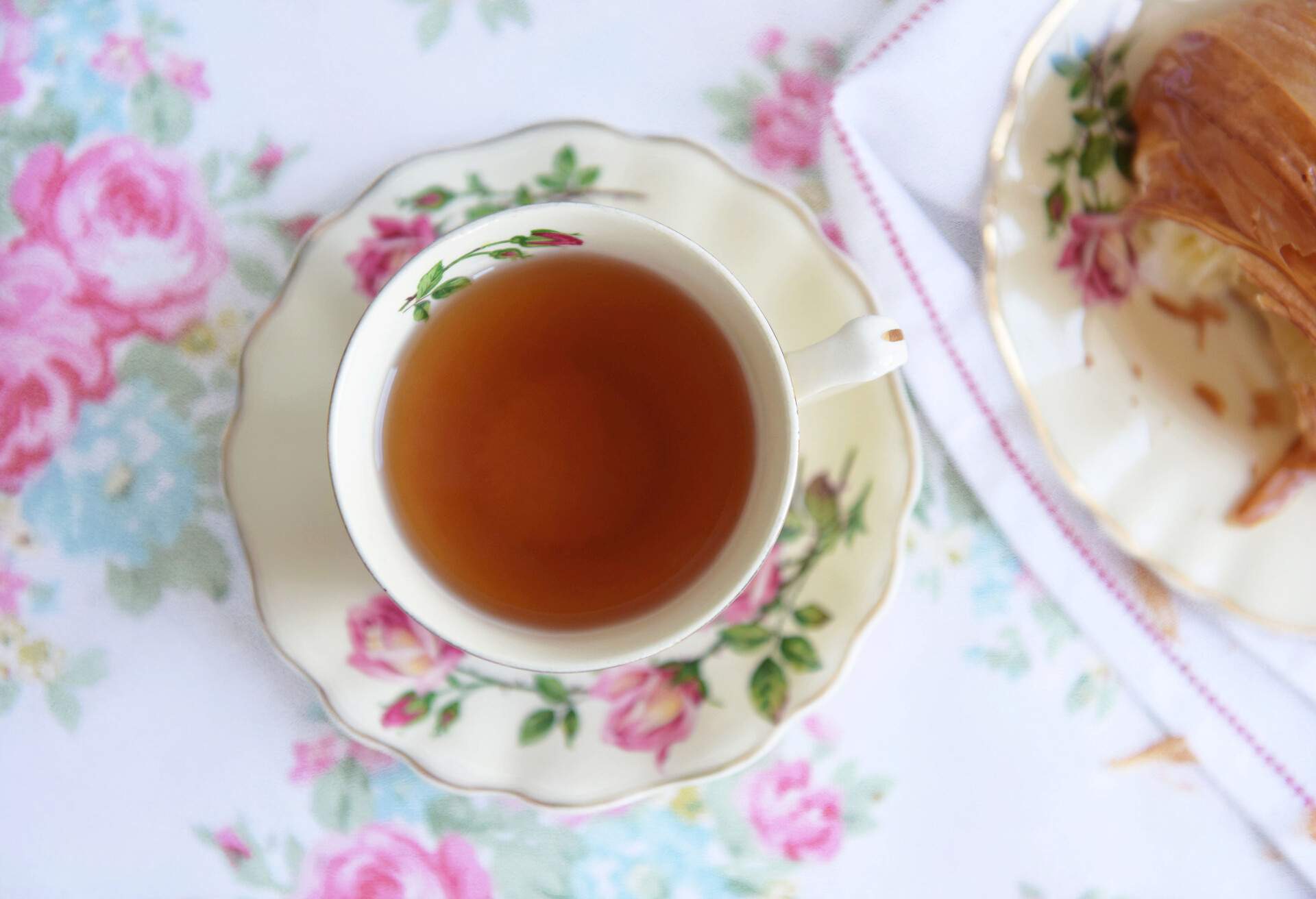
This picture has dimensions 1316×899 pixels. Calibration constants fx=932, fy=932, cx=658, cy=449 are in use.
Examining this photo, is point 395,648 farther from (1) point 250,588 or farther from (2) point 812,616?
(2) point 812,616

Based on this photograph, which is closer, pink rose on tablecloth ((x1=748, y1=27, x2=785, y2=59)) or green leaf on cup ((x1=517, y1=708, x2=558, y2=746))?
green leaf on cup ((x1=517, y1=708, x2=558, y2=746))

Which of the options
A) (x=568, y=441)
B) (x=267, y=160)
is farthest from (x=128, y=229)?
(x=568, y=441)

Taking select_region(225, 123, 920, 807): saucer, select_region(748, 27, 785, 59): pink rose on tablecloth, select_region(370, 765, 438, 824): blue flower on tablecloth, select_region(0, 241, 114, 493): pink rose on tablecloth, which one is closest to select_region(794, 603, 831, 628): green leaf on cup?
select_region(225, 123, 920, 807): saucer

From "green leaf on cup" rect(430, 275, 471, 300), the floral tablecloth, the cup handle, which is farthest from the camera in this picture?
the floral tablecloth

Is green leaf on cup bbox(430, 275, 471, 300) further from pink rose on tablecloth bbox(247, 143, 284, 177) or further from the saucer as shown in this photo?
pink rose on tablecloth bbox(247, 143, 284, 177)

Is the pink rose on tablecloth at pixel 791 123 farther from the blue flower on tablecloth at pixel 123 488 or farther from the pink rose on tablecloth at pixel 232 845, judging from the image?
the pink rose on tablecloth at pixel 232 845

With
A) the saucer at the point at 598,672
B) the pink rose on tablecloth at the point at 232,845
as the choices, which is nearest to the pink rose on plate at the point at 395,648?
the saucer at the point at 598,672

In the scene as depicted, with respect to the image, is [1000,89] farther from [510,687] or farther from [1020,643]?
[510,687]
